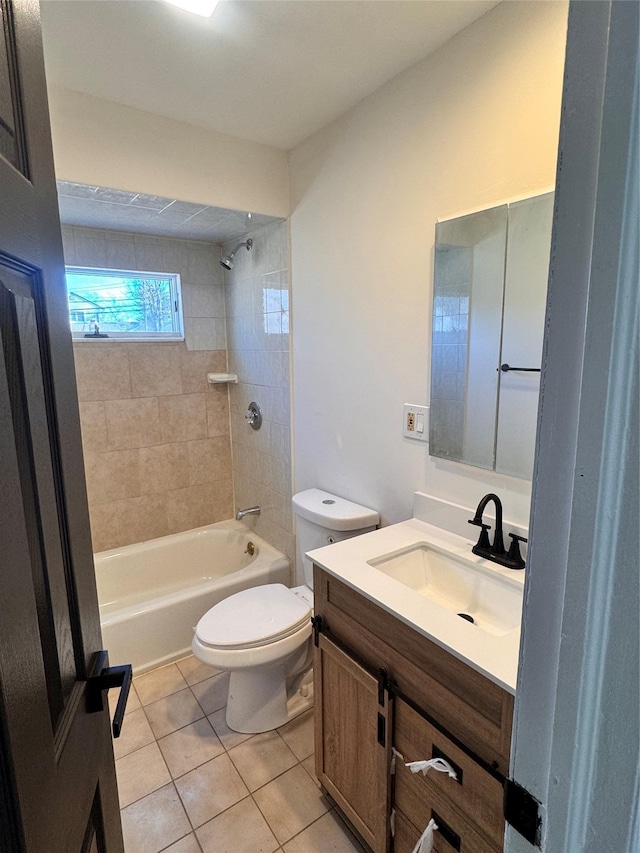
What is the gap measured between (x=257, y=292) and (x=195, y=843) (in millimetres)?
2441

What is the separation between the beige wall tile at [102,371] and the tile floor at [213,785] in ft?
5.29

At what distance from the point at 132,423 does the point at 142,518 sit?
62 centimetres

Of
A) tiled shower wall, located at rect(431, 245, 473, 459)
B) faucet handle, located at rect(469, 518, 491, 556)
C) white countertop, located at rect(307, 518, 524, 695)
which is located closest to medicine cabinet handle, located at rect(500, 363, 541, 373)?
tiled shower wall, located at rect(431, 245, 473, 459)

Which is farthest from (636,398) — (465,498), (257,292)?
(257,292)

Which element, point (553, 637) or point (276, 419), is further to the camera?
point (276, 419)

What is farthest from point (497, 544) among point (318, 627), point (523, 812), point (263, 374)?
point (263, 374)

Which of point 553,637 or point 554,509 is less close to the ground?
point 554,509

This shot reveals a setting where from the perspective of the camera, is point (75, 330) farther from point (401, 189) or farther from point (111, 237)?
point (401, 189)

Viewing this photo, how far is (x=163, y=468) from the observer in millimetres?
2887

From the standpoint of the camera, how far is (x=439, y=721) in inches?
41.1

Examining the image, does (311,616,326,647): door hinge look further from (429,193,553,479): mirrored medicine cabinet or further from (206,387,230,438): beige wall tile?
(206,387,230,438): beige wall tile

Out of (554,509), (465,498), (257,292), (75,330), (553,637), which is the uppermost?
(257,292)

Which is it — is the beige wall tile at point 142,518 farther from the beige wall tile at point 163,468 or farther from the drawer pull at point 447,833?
the drawer pull at point 447,833

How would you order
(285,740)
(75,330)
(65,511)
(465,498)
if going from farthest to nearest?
(75,330)
(285,740)
(465,498)
(65,511)
